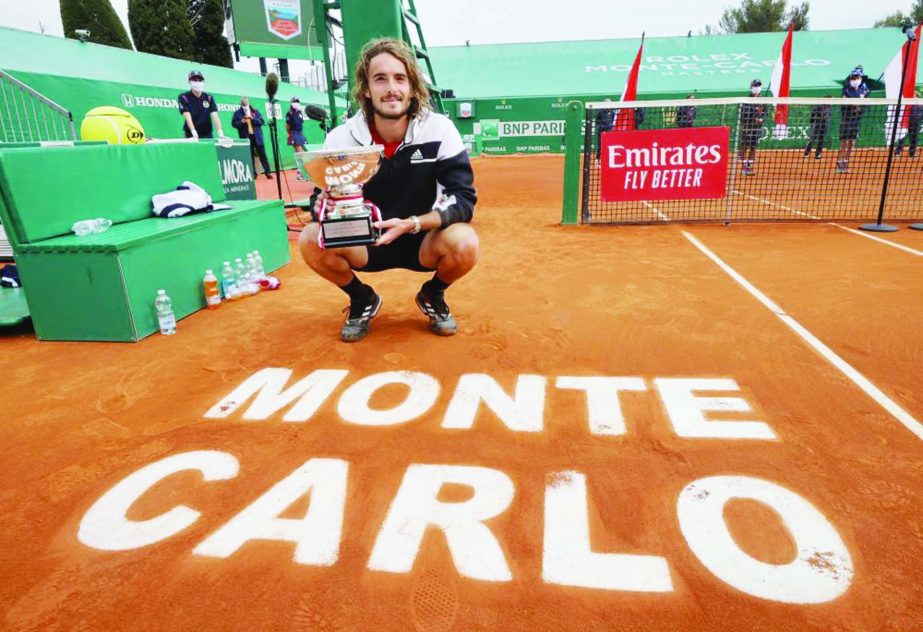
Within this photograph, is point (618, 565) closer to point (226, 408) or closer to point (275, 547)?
point (275, 547)

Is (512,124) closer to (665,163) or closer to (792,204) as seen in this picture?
(792,204)

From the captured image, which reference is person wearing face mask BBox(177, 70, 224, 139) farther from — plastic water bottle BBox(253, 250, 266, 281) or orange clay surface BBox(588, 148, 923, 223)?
orange clay surface BBox(588, 148, 923, 223)

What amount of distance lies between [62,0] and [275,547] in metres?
33.8

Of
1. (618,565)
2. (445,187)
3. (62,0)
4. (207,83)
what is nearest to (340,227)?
(445,187)

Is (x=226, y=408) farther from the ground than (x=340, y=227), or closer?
closer

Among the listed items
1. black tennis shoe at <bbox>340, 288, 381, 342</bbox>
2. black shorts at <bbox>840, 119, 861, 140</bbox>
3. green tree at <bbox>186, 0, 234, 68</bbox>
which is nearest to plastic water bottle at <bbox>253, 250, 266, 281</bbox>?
black tennis shoe at <bbox>340, 288, 381, 342</bbox>

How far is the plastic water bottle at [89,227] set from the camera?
3.72m

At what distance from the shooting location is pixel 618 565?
1.71m

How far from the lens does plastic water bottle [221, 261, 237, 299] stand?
4.53m

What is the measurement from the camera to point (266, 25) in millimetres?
24656

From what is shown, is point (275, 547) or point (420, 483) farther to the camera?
point (420, 483)

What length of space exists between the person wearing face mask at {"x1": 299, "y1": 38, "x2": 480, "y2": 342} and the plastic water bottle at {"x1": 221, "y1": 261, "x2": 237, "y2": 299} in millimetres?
1412

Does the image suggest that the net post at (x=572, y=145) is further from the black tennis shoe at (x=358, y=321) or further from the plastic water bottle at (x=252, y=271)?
the black tennis shoe at (x=358, y=321)

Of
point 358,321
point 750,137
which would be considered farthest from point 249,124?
point 750,137
